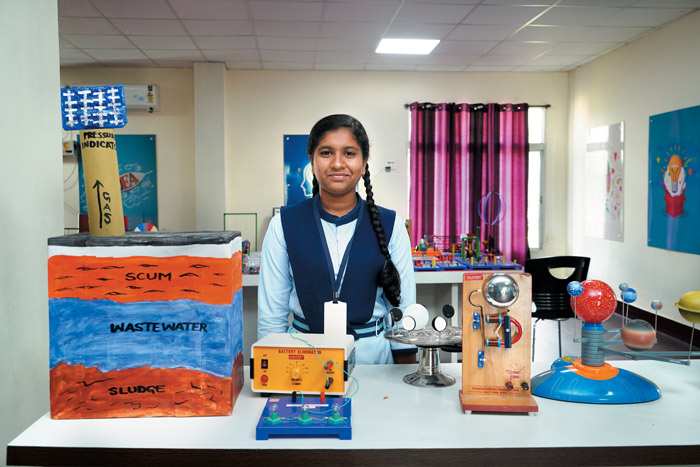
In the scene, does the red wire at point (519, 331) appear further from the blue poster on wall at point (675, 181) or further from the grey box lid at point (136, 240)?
the blue poster on wall at point (675, 181)

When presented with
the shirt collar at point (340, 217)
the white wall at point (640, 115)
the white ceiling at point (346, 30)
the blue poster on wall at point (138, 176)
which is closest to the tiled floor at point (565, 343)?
the white wall at point (640, 115)

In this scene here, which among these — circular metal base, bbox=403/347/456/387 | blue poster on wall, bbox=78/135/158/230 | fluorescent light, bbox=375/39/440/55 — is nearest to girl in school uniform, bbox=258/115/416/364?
circular metal base, bbox=403/347/456/387

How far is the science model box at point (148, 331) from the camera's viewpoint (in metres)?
1.06

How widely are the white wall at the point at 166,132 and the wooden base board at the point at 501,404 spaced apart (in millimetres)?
5926

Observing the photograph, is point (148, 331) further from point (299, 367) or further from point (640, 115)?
point (640, 115)

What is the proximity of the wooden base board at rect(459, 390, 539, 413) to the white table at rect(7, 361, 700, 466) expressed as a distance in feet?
0.05

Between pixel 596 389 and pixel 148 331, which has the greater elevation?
pixel 148 331

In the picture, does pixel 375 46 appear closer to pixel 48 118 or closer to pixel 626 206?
pixel 626 206

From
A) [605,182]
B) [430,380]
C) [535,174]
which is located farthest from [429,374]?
[535,174]

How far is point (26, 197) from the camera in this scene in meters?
1.64

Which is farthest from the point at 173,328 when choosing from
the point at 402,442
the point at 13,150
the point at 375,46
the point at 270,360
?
the point at 375,46

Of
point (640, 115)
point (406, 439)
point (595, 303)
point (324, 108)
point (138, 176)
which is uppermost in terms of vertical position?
point (324, 108)

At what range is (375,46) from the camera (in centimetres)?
547

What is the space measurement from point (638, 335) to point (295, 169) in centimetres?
570
